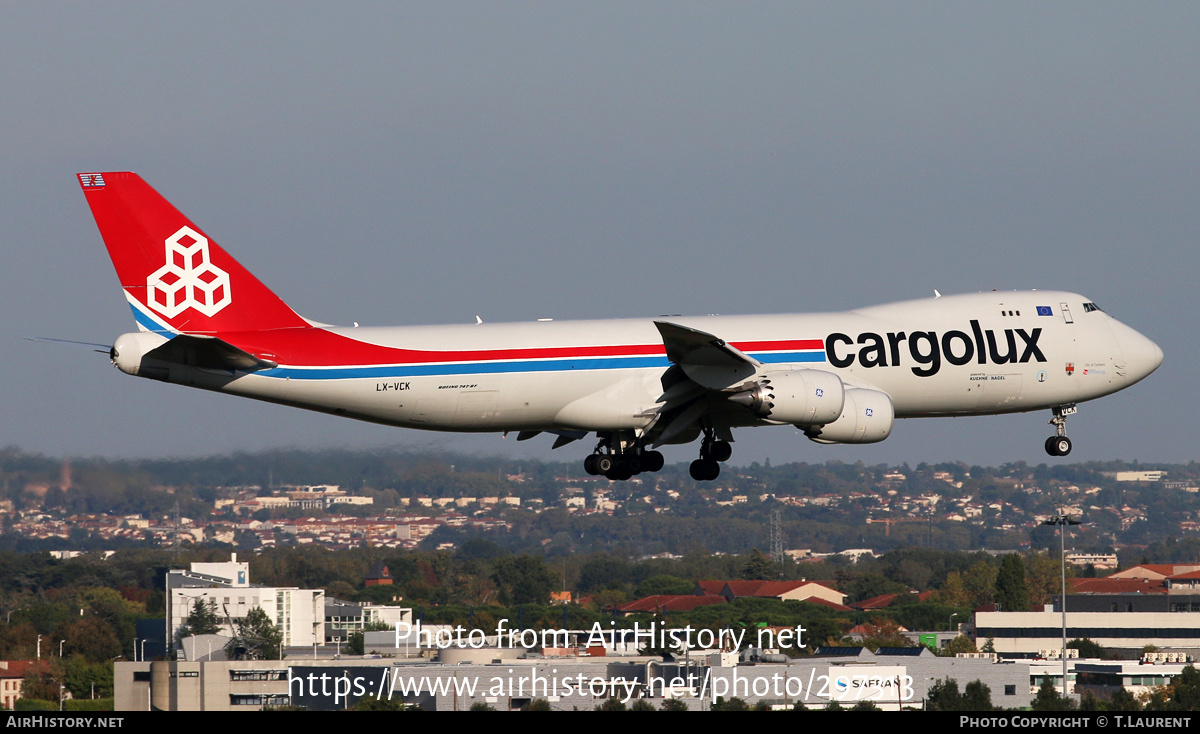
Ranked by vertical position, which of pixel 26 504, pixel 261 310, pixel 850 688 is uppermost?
pixel 261 310

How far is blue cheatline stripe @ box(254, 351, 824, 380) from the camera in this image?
3962cm

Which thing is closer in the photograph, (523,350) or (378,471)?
(523,350)

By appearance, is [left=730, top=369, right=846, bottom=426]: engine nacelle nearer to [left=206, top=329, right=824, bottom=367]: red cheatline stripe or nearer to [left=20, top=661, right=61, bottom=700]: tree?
[left=206, top=329, right=824, bottom=367]: red cheatline stripe

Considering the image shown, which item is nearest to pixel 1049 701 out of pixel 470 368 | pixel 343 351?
pixel 470 368

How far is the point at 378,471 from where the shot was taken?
7312 cm

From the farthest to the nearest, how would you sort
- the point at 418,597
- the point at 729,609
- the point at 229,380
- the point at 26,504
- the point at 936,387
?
the point at 418,597, the point at 729,609, the point at 26,504, the point at 936,387, the point at 229,380

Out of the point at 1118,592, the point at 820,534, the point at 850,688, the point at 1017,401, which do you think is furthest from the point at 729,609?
the point at 820,534

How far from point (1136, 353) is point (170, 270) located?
28.7m

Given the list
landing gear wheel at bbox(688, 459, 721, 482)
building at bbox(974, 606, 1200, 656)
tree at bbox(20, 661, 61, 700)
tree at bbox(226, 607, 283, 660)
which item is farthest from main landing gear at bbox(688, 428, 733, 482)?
building at bbox(974, 606, 1200, 656)

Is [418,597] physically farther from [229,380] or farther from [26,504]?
[229,380]

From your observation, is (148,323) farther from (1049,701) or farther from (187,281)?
(1049,701)

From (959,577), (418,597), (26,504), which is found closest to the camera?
(26,504)

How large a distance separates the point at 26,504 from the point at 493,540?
172 ft

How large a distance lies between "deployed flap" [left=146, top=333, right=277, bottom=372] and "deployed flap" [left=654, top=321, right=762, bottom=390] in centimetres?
1064
